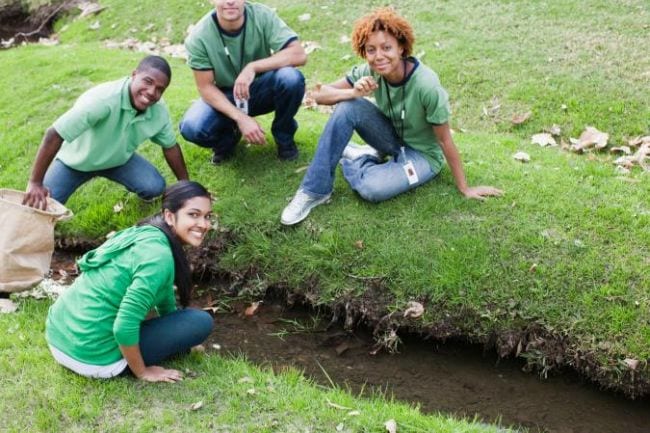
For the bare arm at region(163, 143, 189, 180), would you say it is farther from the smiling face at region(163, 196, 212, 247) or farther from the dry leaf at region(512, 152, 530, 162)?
the dry leaf at region(512, 152, 530, 162)

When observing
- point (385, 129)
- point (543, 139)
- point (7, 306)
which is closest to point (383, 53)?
point (385, 129)

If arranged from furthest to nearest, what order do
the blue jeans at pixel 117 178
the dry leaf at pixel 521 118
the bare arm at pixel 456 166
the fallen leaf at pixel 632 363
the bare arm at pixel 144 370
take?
the dry leaf at pixel 521 118, the blue jeans at pixel 117 178, the bare arm at pixel 456 166, the fallen leaf at pixel 632 363, the bare arm at pixel 144 370

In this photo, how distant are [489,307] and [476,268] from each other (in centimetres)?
29

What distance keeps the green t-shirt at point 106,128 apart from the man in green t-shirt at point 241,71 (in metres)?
0.39

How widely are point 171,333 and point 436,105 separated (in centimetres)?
239

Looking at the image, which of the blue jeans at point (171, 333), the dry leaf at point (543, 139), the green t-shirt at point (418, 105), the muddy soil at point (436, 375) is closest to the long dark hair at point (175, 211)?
the blue jeans at point (171, 333)

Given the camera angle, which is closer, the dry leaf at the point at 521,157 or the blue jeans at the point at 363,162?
Answer: the blue jeans at the point at 363,162

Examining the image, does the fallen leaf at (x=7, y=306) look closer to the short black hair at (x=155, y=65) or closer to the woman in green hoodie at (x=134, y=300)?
the woman in green hoodie at (x=134, y=300)

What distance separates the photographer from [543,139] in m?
6.58

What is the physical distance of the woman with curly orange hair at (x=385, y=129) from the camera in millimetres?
4891

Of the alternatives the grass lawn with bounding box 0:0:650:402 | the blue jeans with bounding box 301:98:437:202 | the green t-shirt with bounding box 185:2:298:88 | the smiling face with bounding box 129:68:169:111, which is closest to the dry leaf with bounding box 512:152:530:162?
the grass lawn with bounding box 0:0:650:402

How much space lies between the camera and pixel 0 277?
4.73 meters

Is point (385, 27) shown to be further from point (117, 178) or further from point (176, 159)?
point (117, 178)

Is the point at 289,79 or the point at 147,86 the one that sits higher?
the point at 147,86
